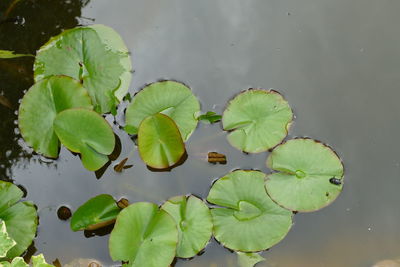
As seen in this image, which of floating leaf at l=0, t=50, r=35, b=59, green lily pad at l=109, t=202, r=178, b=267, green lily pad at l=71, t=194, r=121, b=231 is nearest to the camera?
green lily pad at l=109, t=202, r=178, b=267

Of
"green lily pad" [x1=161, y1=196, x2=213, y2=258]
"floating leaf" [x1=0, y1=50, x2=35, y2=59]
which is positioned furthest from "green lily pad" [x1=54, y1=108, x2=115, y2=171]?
"floating leaf" [x1=0, y1=50, x2=35, y2=59]

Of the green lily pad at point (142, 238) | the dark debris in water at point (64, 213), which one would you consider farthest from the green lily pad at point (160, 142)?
the dark debris in water at point (64, 213)

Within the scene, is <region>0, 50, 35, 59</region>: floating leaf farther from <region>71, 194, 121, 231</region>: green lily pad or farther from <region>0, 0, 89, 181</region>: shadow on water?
<region>71, 194, 121, 231</region>: green lily pad

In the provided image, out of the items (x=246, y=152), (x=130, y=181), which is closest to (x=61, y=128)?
(x=130, y=181)

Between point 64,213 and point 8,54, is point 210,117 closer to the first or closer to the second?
point 64,213

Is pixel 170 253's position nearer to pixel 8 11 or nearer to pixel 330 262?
pixel 330 262

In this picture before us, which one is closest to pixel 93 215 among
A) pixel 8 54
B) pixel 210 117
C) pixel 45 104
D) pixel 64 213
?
pixel 64 213

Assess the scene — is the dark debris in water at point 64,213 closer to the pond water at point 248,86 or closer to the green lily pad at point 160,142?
the pond water at point 248,86
